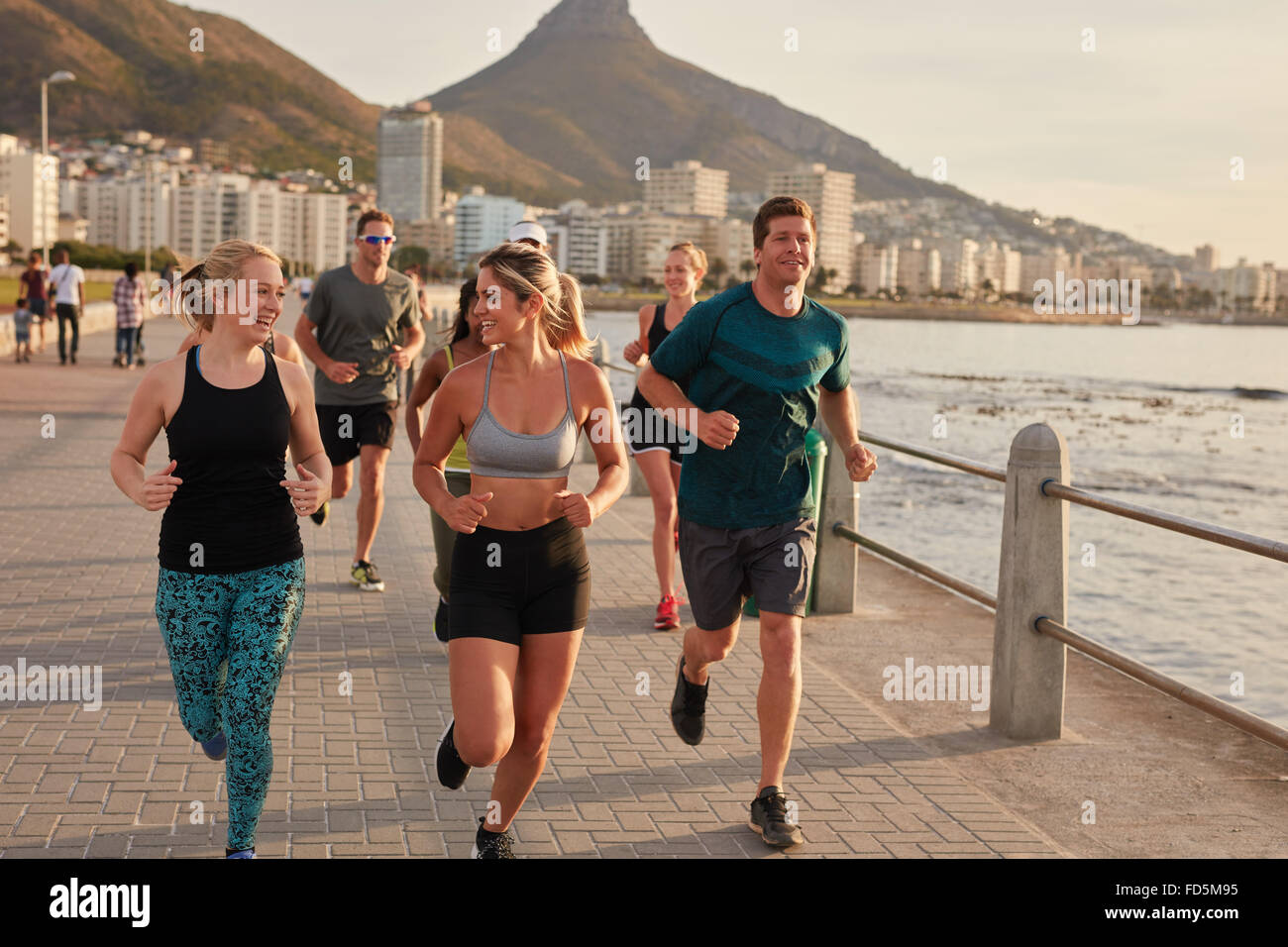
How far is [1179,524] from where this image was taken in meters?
5.13

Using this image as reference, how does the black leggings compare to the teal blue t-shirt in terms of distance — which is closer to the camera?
the black leggings

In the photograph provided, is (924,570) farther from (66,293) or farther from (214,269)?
(66,293)

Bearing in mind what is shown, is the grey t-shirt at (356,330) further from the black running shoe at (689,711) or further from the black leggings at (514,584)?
the black leggings at (514,584)

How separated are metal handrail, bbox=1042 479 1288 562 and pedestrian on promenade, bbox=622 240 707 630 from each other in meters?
2.36

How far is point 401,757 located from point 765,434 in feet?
6.09

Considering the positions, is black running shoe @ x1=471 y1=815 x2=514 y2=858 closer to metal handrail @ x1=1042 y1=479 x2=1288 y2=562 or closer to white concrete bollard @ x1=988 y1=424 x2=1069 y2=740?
metal handrail @ x1=1042 y1=479 x2=1288 y2=562

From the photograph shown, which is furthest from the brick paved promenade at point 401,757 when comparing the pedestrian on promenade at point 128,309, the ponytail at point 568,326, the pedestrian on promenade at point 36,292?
the pedestrian on promenade at point 36,292

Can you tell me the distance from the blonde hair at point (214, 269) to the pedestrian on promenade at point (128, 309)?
21.2 meters

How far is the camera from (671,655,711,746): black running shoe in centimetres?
522

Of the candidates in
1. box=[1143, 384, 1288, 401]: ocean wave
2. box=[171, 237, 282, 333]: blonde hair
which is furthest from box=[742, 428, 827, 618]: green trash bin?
box=[1143, 384, 1288, 401]: ocean wave

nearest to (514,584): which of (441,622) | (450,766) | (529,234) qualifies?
(450,766)

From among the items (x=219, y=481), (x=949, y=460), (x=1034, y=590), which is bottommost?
(x=1034, y=590)
